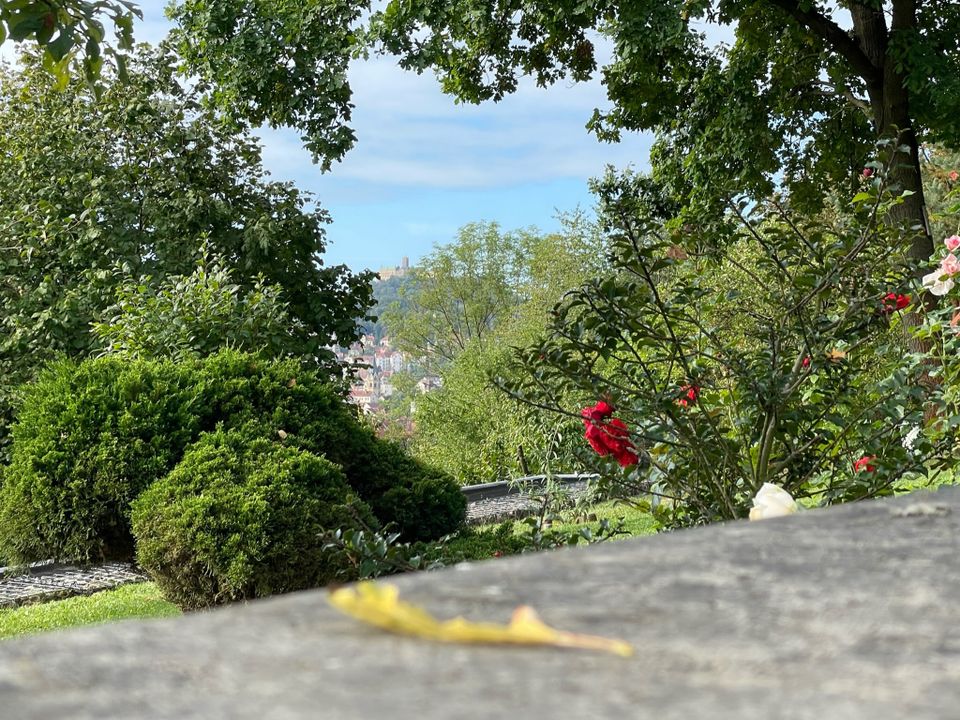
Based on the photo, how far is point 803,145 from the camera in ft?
48.6

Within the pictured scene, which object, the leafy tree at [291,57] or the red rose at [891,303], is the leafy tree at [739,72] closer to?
the leafy tree at [291,57]

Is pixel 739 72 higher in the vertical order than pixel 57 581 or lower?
higher

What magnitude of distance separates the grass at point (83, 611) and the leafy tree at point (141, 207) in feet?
22.0

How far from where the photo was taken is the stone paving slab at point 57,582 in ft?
29.9

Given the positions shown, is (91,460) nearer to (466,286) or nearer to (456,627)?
(456,627)

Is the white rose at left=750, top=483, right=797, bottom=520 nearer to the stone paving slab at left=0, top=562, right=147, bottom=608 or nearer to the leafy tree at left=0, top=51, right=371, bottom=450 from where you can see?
the stone paving slab at left=0, top=562, right=147, bottom=608

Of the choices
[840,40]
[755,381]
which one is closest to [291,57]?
[840,40]

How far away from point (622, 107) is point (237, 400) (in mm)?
9134

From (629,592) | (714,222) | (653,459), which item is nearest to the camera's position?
(629,592)

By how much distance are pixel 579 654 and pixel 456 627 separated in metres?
0.09

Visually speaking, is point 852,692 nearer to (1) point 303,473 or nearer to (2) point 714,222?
(2) point 714,222

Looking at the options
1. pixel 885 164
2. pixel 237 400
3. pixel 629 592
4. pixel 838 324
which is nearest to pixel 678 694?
pixel 629 592

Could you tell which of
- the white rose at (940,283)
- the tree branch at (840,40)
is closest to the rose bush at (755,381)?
the white rose at (940,283)

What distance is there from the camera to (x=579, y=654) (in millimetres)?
724
